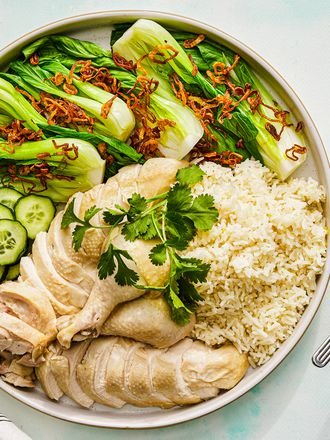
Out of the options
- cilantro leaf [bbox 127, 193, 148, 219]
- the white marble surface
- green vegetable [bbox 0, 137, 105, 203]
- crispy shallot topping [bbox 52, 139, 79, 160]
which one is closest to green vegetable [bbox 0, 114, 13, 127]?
green vegetable [bbox 0, 137, 105, 203]

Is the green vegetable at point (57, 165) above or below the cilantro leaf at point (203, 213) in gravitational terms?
below

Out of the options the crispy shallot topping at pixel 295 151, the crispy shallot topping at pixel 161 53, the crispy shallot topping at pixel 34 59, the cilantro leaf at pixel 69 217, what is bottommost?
the cilantro leaf at pixel 69 217

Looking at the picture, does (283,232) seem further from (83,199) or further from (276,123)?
(83,199)

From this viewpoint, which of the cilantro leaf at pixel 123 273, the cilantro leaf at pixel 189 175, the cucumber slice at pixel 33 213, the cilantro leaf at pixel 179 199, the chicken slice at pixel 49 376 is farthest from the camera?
the cucumber slice at pixel 33 213

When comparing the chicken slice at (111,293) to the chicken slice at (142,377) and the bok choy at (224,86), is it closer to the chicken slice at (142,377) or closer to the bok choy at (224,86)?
the chicken slice at (142,377)

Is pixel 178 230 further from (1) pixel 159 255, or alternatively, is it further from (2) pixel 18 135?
(2) pixel 18 135

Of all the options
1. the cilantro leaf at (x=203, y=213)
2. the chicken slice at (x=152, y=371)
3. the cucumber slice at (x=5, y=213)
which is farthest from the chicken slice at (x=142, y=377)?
the cucumber slice at (x=5, y=213)

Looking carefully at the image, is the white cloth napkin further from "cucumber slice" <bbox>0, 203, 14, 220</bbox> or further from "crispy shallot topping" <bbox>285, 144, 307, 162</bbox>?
"crispy shallot topping" <bbox>285, 144, 307, 162</bbox>
